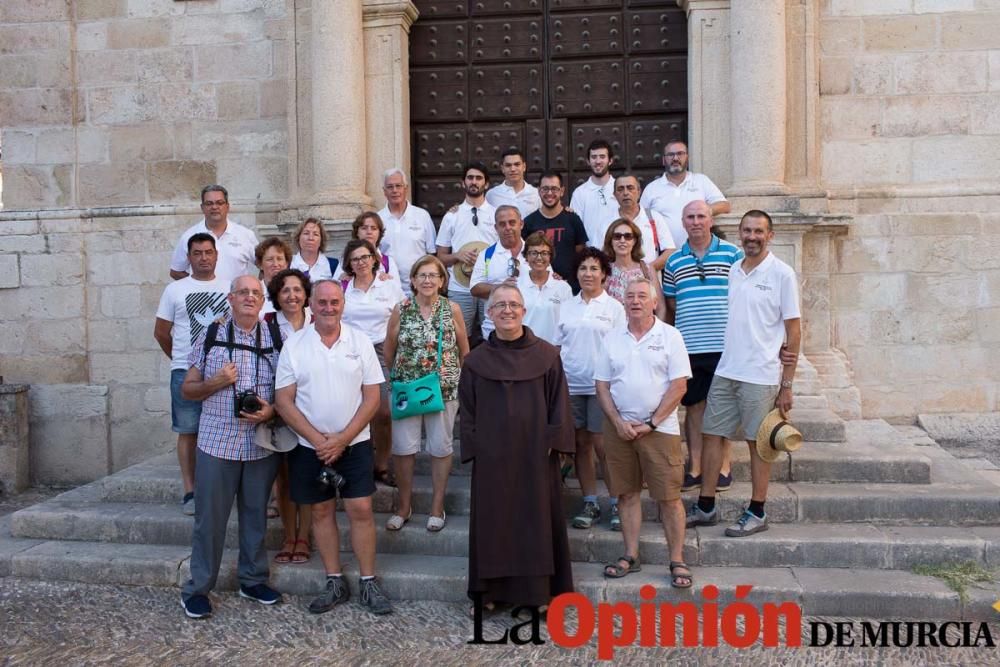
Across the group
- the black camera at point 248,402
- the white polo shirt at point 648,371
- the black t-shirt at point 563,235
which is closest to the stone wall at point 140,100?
the black t-shirt at point 563,235

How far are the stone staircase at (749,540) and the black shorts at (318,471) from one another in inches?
20.5

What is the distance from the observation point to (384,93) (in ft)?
26.0

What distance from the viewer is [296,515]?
17.0 ft

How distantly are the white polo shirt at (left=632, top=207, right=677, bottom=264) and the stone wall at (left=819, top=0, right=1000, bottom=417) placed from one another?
200cm

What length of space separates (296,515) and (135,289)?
3.75 m

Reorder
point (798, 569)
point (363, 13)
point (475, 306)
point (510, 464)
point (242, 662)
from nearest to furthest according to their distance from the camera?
point (242, 662) < point (510, 464) < point (798, 569) < point (475, 306) < point (363, 13)

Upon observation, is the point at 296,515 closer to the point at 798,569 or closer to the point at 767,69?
the point at 798,569

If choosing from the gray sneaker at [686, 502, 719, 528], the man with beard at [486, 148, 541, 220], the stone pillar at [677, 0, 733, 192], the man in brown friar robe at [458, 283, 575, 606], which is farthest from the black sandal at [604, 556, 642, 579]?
the stone pillar at [677, 0, 733, 192]

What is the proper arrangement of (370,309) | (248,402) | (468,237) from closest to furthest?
(248,402) < (370,309) < (468,237)

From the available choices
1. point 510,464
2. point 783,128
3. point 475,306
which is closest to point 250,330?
point 510,464

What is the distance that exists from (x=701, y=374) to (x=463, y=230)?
207 centimetres

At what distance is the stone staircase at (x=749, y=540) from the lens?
462cm

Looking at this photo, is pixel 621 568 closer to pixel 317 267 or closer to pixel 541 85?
pixel 317 267

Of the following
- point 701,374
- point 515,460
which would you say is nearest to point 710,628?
point 515,460
